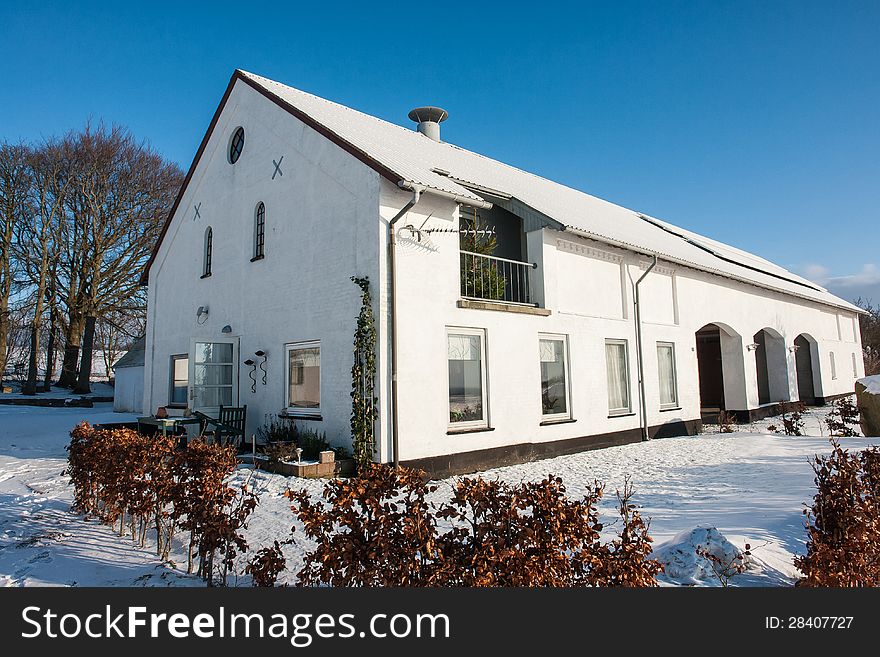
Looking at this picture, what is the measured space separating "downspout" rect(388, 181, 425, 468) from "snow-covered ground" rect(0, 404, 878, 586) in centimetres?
107

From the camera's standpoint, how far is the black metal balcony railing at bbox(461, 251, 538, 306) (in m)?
10.2

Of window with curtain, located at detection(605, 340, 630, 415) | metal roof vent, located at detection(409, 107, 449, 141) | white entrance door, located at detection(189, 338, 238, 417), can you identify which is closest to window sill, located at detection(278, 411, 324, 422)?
white entrance door, located at detection(189, 338, 238, 417)

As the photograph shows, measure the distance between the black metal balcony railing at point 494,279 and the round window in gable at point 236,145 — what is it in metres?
6.09

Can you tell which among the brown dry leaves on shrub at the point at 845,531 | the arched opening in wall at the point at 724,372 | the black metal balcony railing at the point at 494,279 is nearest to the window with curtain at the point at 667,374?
the arched opening in wall at the point at 724,372

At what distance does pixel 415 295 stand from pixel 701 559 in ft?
18.6

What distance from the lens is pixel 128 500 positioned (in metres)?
5.04

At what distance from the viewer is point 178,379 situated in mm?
13891

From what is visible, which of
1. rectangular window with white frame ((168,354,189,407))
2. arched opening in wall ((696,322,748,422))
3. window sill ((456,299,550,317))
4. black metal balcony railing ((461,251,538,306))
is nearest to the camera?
window sill ((456,299,550,317))

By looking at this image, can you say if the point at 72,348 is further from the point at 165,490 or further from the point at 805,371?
the point at 805,371

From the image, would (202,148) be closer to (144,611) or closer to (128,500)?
(128,500)

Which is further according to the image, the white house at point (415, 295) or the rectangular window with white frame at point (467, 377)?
the rectangular window with white frame at point (467, 377)

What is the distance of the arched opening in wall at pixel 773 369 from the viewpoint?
19500 millimetres

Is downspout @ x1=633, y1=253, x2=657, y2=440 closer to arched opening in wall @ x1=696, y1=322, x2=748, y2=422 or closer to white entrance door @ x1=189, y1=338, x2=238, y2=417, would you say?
arched opening in wall @ x1=696, y1=322, x2=748, y2=422

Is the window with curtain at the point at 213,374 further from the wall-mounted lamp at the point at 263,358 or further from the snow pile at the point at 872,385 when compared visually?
the snow pile at the point at 872,385
